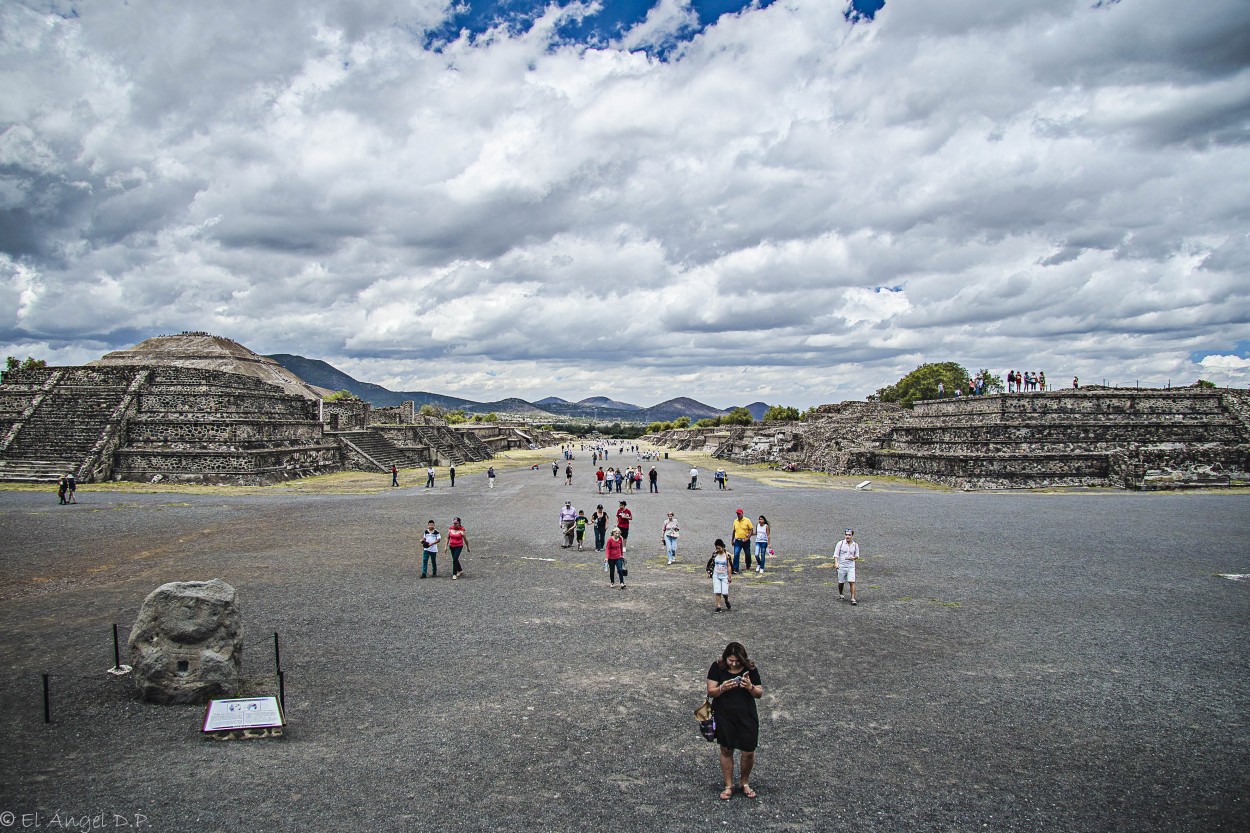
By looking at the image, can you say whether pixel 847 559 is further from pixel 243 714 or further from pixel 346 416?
pixel 346 416

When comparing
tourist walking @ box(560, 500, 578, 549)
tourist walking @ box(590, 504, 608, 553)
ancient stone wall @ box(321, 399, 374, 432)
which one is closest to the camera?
tourist walking @ box(590, 504, 608, 553)

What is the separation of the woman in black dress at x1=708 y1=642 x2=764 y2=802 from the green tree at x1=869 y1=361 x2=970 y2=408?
88181 millimetres

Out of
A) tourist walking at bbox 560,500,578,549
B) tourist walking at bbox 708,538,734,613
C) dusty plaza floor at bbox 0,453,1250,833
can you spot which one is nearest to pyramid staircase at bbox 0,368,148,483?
dusty plaza floor at bbox 0,453,1250,833

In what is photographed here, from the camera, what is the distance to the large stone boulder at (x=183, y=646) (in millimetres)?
7609

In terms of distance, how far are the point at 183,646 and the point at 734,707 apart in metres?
6.48

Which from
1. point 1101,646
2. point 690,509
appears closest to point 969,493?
point 690,509

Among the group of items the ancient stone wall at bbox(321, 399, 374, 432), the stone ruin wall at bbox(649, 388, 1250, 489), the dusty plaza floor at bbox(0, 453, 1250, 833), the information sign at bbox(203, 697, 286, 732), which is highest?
the ancient stone wall at bbox(321, 399, 374, 432)

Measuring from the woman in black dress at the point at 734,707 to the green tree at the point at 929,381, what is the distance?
88.2 metres

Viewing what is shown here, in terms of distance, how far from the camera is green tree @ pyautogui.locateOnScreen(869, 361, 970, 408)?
290 ft

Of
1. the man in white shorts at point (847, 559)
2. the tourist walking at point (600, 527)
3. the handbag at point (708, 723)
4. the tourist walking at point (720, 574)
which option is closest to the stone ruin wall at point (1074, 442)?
the tourist walking at point (600, 527)

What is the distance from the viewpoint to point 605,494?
3472cm

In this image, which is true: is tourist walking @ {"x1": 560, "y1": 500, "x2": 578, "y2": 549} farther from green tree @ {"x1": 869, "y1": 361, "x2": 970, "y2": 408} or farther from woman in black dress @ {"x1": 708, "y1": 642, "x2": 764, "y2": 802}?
green tree @ {"x1": 869, "y1": 361, "x2": 970, "y2": 408}

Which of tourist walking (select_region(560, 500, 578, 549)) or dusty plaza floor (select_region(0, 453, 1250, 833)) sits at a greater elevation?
tourist walking (select_region(560, 500, 578, 549))

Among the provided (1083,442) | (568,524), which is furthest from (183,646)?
(1083,442)
